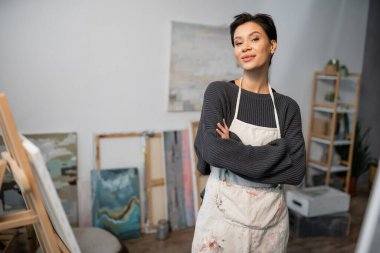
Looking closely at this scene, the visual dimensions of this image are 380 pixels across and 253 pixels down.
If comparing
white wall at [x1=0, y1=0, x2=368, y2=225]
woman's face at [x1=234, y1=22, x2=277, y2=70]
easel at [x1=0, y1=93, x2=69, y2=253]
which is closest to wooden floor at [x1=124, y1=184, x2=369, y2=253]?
→ white wall at [x1=0, y1=0, x2=368, y2=225]

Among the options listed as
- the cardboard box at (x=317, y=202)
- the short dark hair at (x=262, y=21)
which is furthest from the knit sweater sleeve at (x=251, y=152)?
the cardboard box at (x=317, y=202)

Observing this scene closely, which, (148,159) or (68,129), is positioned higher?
(68,129)

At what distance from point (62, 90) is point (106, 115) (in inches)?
15.8

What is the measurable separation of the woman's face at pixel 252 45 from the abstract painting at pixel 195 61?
60.9 inches

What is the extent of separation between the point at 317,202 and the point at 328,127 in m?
1.23

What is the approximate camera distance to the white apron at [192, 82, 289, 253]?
1317 millimetres

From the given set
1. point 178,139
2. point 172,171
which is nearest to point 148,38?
point 178,139

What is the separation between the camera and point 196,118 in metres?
3.09

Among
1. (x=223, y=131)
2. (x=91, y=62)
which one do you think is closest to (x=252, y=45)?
(x=223, y=131)

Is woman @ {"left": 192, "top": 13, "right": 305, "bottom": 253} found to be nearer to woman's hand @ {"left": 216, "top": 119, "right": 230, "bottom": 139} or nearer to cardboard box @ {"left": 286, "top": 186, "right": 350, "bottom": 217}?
woman's hand @ {"left": 216, "top": 119, "right": 230, "bottom": 139}

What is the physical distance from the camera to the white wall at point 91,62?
2365 mm

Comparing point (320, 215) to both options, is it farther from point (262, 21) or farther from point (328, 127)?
point (262, 21)

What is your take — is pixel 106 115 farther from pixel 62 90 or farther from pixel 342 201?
pixel 342 201

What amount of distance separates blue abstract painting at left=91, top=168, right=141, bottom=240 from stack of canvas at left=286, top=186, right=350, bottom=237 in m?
1.48
